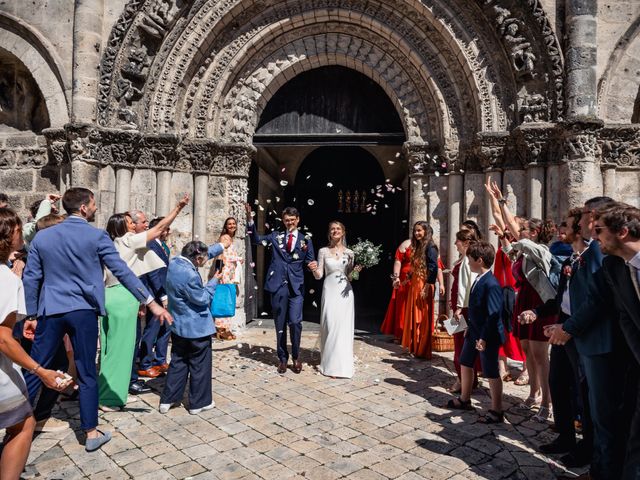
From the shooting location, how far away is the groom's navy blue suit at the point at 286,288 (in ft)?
19.7

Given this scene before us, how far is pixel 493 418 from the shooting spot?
171 inches

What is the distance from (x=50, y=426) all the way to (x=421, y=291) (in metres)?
4.66

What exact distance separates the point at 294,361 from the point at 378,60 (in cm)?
531

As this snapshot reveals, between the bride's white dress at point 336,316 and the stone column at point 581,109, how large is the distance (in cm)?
343

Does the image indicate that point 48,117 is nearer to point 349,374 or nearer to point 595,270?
point 349,374

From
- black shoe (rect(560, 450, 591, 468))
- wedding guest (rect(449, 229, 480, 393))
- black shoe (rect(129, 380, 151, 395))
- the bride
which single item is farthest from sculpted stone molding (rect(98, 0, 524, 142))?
black shoe (rect(560, 450, 591, 468))

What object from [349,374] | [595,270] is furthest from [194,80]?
[595,270]

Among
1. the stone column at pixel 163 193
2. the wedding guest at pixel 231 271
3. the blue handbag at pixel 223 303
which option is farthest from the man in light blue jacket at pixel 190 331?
the stone column at pixel 163 193

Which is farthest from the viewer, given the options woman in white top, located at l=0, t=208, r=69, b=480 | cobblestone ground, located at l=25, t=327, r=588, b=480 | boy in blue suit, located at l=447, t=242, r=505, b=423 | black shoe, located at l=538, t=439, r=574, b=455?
boy in blue suit, located at l=447, t=242, r=505, b=423

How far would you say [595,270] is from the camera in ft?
10.1

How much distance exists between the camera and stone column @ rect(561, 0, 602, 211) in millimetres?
6660

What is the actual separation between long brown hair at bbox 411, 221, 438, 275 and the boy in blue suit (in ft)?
6.13

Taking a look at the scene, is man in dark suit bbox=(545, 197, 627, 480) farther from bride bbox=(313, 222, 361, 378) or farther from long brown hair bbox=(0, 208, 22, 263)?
long brown hair bbox=(0, 208, 22, 263)

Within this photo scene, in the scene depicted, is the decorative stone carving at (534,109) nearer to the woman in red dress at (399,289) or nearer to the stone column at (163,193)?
the woman in red dress at (399,289)
